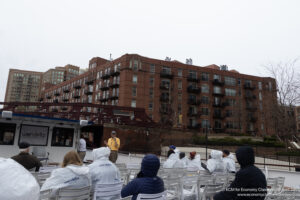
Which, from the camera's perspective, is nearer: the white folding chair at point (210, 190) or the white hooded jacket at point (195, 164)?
the white folding chair at point (210, 190)

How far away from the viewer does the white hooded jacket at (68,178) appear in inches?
Result: 146

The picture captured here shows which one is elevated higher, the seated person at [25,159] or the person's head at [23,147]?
the person's head at [23,147]

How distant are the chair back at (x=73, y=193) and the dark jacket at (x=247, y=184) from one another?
87.6 inches

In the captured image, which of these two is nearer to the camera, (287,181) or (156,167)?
(156,167)

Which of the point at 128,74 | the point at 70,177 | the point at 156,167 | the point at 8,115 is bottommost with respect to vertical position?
the point at 70,177

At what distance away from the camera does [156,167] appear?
3.32m

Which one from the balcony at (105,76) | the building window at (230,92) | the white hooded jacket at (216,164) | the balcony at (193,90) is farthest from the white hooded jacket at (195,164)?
the building window at (230,92)

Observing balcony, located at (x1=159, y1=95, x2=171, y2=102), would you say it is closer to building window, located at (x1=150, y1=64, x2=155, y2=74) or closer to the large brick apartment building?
the large brick apartment building

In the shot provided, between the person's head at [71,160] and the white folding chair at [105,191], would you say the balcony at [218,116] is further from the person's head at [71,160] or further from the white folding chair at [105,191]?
the person's head at [71,160]

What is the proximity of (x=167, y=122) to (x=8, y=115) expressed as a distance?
37.1m

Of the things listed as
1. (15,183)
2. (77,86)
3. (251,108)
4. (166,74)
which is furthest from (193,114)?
(15,183)

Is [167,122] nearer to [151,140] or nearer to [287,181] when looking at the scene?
[151,140]

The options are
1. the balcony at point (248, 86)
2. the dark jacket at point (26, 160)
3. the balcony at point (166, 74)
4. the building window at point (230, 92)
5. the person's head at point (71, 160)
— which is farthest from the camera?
the balcony at point (248, 86)

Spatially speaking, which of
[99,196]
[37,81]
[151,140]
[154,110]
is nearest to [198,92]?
[154,110]
